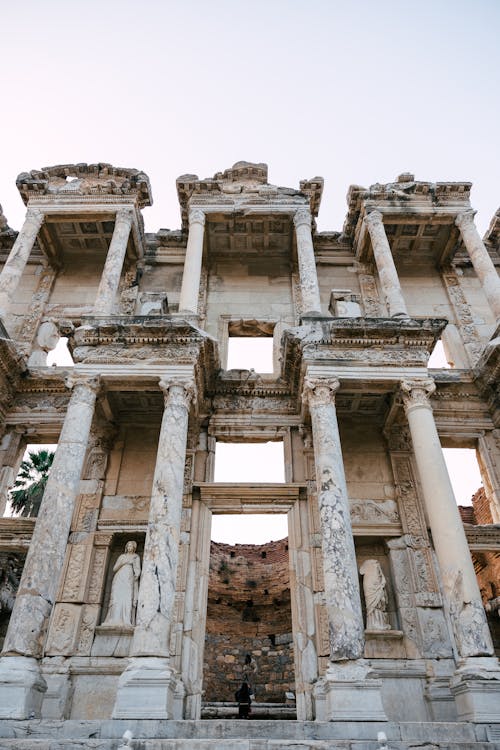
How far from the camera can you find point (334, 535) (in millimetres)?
9398

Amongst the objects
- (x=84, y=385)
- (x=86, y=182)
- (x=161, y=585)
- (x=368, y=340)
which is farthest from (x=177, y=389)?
(x=86, y=182)

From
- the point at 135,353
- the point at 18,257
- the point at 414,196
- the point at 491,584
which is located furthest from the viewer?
the point at 414,196

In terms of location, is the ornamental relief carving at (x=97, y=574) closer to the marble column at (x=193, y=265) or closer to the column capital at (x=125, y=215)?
the marble column at (x=193, y=265)

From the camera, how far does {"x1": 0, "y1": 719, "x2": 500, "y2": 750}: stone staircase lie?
6.58m

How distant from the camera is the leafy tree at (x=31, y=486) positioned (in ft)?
82.1

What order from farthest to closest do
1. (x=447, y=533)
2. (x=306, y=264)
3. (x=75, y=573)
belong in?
(x=306, y=264) < (x=75, y=573) < (x=447, y=533)

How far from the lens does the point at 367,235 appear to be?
1570 cm

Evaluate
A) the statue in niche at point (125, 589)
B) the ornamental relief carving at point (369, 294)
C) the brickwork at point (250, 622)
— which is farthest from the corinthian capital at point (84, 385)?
the brickwork at point (250, 622)

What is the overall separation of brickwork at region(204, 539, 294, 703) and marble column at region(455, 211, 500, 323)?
37.6ft

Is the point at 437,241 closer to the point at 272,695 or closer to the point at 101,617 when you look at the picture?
the point at 101,617

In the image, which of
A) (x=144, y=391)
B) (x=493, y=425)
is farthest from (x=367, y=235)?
(x=144, y=391)

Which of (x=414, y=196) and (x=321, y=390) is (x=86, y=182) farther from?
(x=321, y=390)

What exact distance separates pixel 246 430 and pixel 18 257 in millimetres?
7436

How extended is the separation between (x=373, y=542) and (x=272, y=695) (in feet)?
28.5
